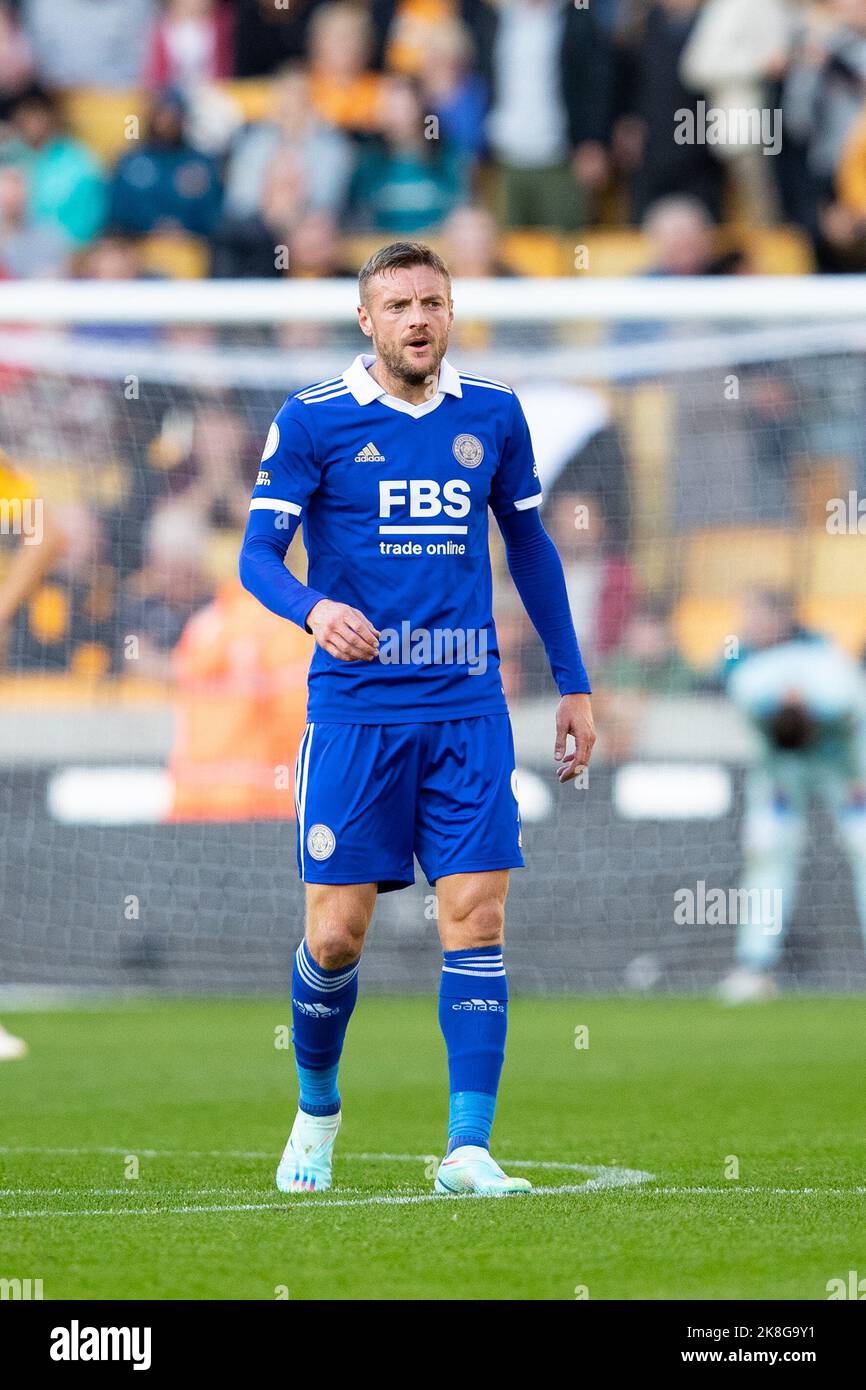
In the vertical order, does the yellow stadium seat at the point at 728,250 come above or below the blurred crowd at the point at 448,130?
below

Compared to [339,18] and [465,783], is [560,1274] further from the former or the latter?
[339,18]

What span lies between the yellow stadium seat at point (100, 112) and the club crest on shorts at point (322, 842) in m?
11.5

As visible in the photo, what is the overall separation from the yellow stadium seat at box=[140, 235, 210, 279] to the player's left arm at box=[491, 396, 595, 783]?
9.33 meters

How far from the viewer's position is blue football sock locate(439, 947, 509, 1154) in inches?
196

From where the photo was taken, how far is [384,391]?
16.9 feet

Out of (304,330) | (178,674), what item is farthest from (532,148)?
(178,674)

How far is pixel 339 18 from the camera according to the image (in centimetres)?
1521

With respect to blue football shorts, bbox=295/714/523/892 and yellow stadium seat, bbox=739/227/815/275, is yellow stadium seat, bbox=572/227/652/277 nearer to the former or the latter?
yellow stadium seat, bbox=739/227/815/275

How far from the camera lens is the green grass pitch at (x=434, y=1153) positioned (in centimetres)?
386

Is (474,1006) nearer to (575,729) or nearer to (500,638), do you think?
(575,729)

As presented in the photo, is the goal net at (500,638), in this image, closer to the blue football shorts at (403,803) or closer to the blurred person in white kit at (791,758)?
the blurred person in white kit at (791,758)

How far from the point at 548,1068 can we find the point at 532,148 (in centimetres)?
809

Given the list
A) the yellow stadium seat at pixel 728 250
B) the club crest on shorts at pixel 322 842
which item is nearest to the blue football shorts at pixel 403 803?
the club crest on shorts at pixel 322 842

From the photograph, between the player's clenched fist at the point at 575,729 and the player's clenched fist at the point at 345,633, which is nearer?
the player's clenched fist at the point at 345,633
